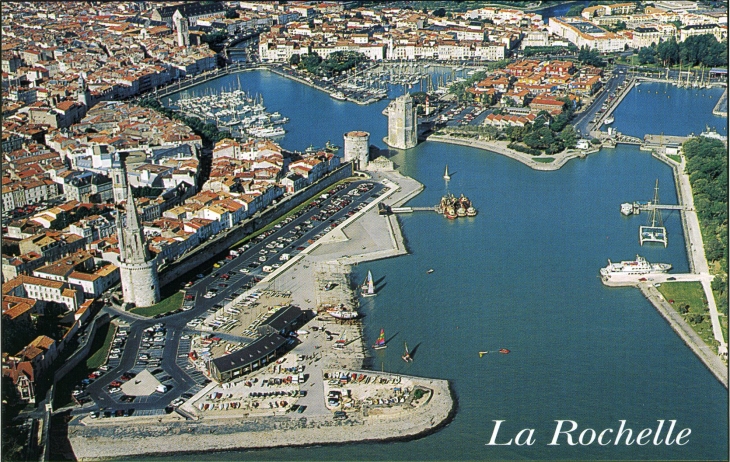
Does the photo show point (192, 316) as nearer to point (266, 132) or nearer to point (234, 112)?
point (266, 132)

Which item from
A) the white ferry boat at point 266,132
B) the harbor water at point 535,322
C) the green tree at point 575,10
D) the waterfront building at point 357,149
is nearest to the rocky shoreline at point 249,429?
the harbor water at point 535,322

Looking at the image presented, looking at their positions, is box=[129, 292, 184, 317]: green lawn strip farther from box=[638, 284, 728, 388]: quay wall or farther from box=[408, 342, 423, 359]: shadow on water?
box=[638, 284, 728, 388]: quay wall

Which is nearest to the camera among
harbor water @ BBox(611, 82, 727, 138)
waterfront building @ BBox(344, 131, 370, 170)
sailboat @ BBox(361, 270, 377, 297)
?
sailboat @ BBox(361, 270, 377, 297)

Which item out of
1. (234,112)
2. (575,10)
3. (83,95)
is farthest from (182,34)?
(575,10)

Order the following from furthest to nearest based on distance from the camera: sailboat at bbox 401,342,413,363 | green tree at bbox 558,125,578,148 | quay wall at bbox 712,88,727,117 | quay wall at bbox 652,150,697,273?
quay wall at bbox 712,88,727,117
green tree at bbox 558,125,578,148
quay wall at bbox 652,150,697,273
sailboat at bbox 401,342,413,363

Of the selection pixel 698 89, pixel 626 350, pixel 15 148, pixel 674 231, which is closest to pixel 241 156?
pixel 15 148

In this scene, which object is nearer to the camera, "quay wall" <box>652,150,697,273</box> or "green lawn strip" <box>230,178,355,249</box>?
"quay wall" <box>652,150,697,273</box>

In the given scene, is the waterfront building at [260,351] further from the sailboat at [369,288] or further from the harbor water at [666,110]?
the harbor water at [666,110]

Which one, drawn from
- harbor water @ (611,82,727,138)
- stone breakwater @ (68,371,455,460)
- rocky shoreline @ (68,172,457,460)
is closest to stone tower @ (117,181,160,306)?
rocky shoreline @ (68,172,457,460)
